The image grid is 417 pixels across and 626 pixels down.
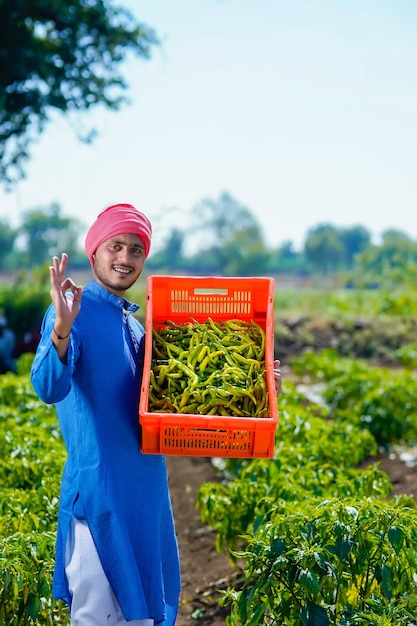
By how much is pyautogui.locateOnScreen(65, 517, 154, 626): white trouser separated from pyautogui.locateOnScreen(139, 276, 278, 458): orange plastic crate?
1.13 ft

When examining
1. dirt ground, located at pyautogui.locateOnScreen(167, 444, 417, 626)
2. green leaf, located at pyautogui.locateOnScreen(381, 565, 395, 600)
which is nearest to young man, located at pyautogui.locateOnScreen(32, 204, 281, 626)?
green leaf, located at pyautogui.locateOnScreen(381, 565, 395, 600)

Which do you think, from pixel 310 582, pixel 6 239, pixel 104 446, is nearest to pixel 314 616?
pixel 310 582

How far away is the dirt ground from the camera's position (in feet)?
13.2

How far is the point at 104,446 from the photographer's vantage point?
8.29ft

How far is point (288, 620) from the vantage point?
8.33 feet

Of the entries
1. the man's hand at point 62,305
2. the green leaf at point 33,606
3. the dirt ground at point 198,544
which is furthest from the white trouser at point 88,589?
the dirt ground at point 198,544

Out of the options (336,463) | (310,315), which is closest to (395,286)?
(310,315)

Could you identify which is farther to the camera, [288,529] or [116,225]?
[288,529]

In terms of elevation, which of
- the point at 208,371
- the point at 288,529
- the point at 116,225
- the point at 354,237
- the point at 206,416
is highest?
the point at 354,237

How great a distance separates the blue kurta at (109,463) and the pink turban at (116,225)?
0.15 meters

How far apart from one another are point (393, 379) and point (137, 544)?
16.8 feet

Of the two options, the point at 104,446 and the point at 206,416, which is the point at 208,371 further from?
the point at 104,446

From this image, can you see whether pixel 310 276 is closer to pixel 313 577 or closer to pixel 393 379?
pixel 393 379

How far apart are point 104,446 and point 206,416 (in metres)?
0.34
